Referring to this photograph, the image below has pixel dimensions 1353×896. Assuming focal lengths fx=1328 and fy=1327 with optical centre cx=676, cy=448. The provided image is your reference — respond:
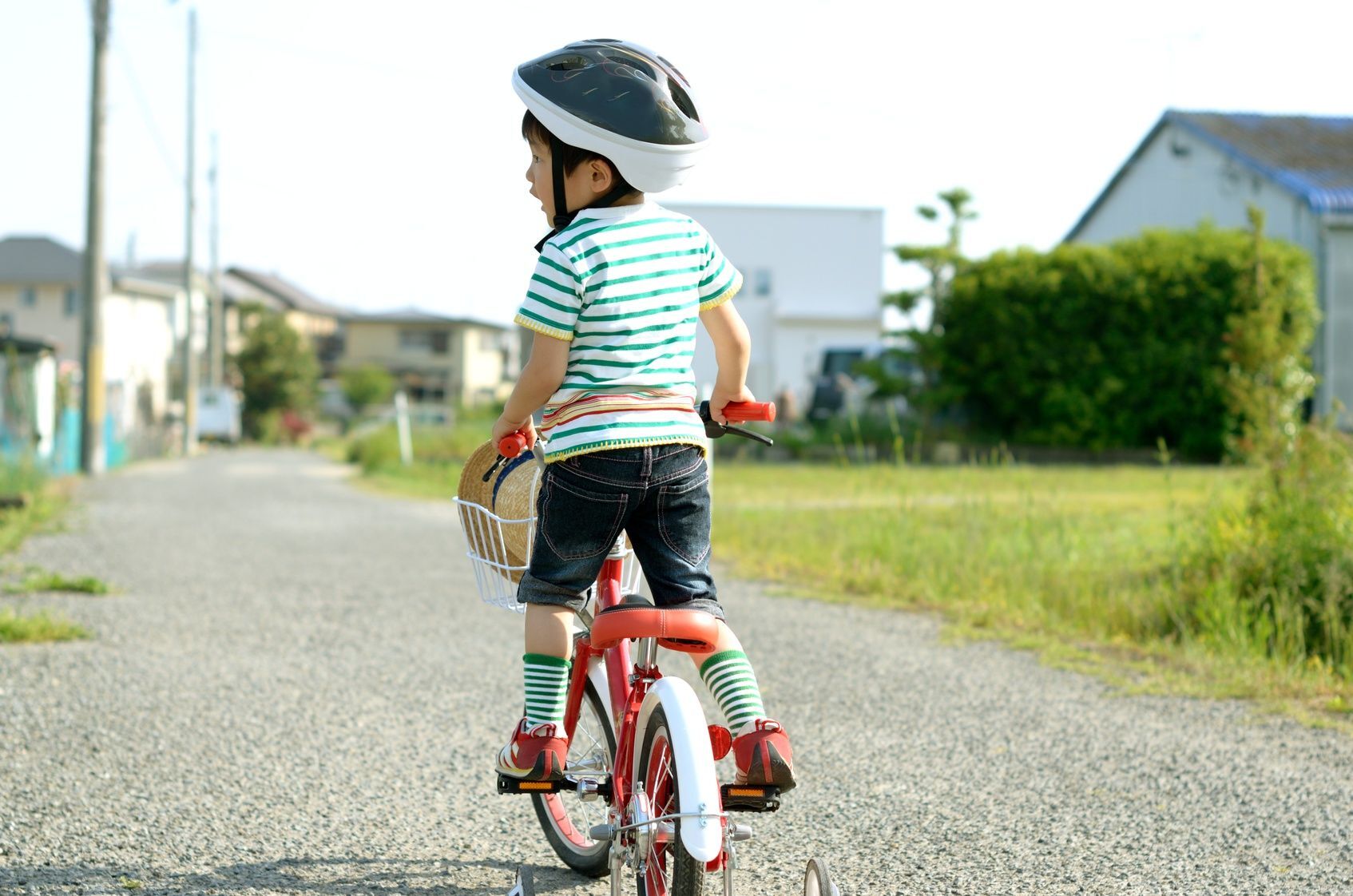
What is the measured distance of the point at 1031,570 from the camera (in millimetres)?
7227

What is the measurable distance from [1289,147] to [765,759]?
28.2 m

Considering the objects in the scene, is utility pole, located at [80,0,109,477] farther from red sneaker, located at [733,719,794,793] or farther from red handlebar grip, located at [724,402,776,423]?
red sneaker, located at [733,719,794,793]

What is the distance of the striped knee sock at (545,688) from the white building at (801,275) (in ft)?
110

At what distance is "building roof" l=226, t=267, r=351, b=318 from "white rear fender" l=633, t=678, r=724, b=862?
77.9 meters

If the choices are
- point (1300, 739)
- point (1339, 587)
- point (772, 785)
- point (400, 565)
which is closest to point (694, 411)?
point (772, 785)

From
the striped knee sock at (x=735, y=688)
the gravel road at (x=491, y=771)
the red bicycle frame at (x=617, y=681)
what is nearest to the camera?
the striped knee sock at (x=735, y=688)

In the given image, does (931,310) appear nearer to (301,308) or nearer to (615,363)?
(615,363)

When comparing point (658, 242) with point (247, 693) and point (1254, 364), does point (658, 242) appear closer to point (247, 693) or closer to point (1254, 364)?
point (247, 693)

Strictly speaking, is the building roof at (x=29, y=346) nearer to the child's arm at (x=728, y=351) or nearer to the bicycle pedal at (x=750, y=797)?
the child's arm at (x=728, y=351)

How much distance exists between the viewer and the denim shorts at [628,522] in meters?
2.46

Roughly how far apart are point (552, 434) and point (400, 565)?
6953 millimetres

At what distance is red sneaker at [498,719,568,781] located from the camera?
2623 millimetres

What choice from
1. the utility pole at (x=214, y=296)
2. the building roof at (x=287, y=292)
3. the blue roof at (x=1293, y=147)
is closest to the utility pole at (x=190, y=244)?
the utility pole at (x=214, y=296)

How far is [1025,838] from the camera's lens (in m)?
3.35
